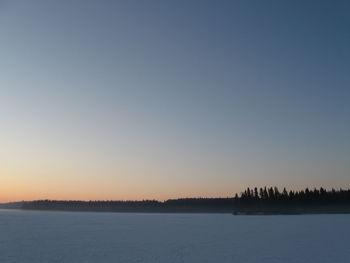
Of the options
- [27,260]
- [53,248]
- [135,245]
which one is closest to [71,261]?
[27,260]

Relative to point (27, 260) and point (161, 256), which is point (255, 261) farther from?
point (27, 260)

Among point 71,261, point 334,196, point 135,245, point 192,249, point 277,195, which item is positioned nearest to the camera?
point 71,261

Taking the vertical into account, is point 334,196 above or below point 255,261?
above

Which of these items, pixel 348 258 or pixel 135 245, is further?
pixel 135 245

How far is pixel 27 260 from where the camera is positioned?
27.8m

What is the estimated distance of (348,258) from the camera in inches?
1090

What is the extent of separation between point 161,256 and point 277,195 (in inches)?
6570

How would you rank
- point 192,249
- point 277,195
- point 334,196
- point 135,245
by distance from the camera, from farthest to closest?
point 277,195, point 334,196, point 135,245, point 192,249

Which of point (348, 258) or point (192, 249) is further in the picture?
point (192, 249)

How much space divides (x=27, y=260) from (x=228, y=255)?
15.8m

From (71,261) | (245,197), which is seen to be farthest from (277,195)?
(71,261)

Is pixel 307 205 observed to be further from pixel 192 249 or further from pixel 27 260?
pixel 27 260

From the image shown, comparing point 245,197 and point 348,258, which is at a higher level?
point 245,197

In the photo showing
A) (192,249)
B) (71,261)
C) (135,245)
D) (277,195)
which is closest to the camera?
(71,261)
